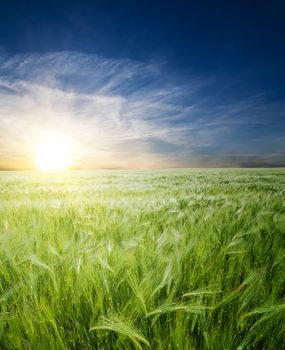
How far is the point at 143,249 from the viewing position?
4.76 feet

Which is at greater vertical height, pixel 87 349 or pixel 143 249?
pixel 143 249

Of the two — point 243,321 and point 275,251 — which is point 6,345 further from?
point 275,251

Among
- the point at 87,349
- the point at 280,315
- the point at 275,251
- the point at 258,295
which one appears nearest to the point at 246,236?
the point at 275,251

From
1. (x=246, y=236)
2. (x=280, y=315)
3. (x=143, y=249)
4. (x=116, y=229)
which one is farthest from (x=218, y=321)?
(x=116, y=229)

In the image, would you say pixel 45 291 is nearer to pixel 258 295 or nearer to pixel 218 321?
pixel 218 321

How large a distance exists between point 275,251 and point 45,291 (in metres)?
1.54

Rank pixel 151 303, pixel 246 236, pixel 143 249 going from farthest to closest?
pixel 246 236, pixel 143 249, pixel 151 303

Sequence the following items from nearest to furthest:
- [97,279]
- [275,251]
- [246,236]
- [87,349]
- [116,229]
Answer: [87,349], [97,279], [275,251], [246,236], [116,229]

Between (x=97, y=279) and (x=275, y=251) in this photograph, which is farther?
(x=275, y=251)

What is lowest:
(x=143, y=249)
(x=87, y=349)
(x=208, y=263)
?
(x=87, y=349)

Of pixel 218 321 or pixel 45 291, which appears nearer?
pixel 218 321

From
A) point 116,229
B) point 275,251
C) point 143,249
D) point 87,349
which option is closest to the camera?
point 87,349

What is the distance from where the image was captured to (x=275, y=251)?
5.46 ft

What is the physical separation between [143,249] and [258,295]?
2.17 feet
